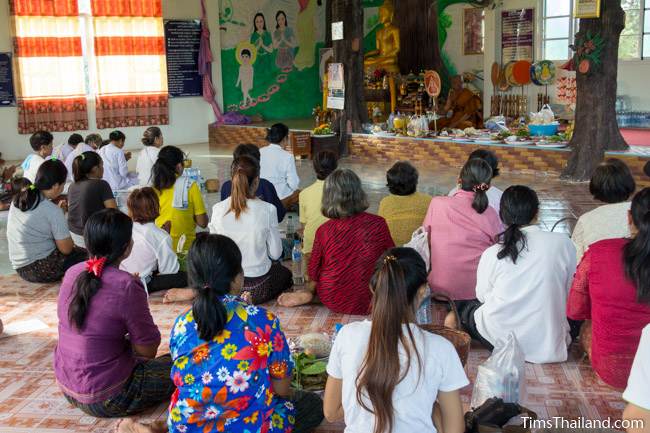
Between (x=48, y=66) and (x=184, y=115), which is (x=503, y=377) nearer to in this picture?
(x=48, y=66)

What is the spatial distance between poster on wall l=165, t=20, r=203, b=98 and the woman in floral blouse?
11.4 m

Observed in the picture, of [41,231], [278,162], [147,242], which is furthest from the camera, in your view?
[278,162]

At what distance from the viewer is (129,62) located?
12.9 meters

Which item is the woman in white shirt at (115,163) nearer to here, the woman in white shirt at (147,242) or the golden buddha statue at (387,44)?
the woman in white shirt at (147,242)

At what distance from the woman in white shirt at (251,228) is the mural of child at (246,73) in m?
10.1

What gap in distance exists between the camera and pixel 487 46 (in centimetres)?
1240

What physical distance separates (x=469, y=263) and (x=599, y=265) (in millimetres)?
1141

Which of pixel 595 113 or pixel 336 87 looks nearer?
pixel 595 113

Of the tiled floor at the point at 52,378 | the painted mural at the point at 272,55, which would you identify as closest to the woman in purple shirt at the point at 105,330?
the tiled floor at the point at 52,378

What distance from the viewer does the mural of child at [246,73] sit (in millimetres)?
14312

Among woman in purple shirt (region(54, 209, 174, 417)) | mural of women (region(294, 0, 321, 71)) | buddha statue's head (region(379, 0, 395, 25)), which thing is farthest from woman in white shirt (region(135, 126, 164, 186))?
mural of women (region(294, 0, 321, 71))

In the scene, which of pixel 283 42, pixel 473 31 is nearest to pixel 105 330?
pixel 473 31

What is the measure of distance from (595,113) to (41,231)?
19.2 feet

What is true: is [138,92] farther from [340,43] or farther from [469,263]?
[469,263]
